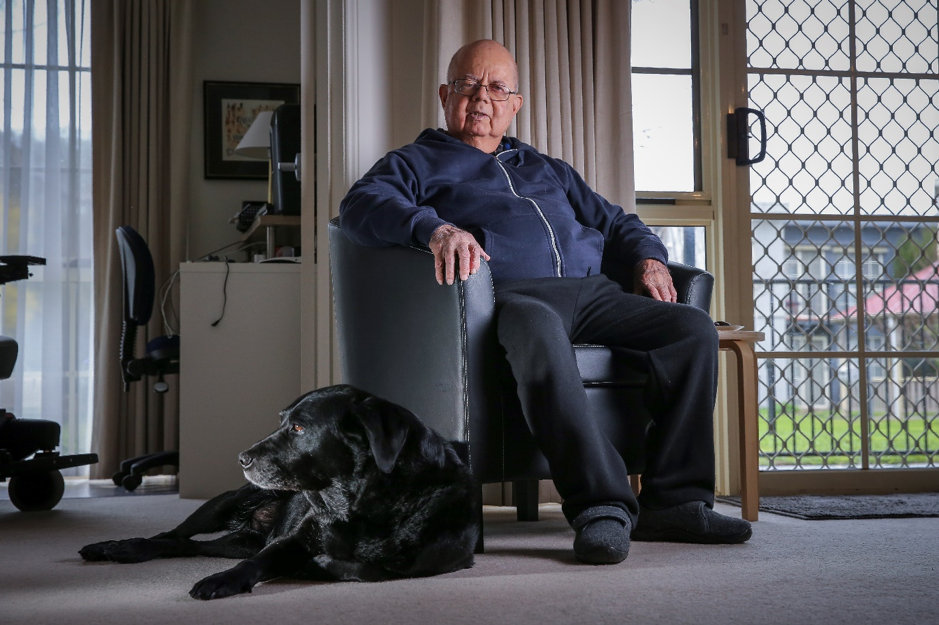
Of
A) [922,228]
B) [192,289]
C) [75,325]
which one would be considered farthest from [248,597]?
[75,325]

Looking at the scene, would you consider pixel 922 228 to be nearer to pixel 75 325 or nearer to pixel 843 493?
pixel 843 493

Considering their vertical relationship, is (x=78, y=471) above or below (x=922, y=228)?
below

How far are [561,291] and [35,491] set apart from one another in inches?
76.6

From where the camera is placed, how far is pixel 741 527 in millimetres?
1887

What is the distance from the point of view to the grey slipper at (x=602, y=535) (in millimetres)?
1635

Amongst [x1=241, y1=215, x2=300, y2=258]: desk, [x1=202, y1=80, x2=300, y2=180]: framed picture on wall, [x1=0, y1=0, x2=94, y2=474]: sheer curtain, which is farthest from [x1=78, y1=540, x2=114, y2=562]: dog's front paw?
[x1=202, y1=80, x2=300, y2=180]: framed picture on wall

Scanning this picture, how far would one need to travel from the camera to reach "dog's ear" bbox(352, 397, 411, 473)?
1.43 metres

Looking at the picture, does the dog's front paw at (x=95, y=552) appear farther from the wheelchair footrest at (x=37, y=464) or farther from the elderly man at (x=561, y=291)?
the wheelchair footrest at (x=37, y=464)

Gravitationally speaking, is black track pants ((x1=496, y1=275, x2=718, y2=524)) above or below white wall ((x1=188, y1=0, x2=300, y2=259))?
below

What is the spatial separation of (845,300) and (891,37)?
1.05 m

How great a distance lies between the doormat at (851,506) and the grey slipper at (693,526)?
64 centimetres

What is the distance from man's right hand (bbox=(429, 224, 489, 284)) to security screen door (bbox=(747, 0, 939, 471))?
1857mm

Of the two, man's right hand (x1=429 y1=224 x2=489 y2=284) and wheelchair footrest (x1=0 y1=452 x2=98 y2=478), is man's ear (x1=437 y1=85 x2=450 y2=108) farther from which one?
wheelchair footrest (x1=0 y1=452 x2=98 y2=478)

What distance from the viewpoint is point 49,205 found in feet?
14.7
